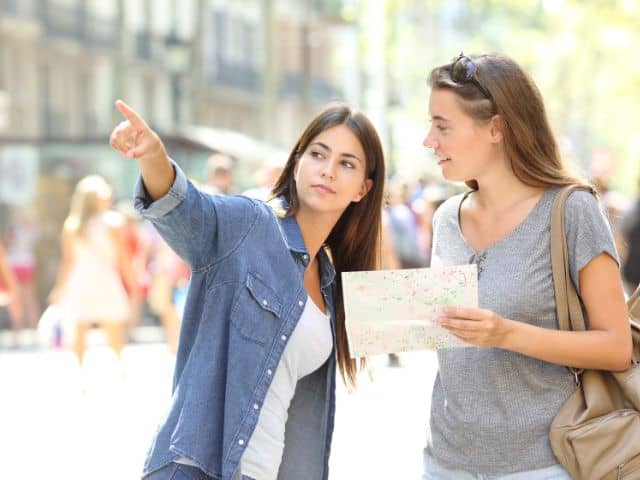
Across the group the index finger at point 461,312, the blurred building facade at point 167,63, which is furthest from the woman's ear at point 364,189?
the blurred building facade at point 167,63

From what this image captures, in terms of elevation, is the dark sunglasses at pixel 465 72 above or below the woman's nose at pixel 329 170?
above

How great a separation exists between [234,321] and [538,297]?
2.63ft

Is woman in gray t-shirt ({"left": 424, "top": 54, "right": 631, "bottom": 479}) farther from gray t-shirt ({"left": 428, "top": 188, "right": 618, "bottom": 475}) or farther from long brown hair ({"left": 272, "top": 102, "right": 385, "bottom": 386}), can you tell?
long brown hair ({"left": 272, "top": 102, "right": 385, "bottom": 386})

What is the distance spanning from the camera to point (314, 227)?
14.0 ft

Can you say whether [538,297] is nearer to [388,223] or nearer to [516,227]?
[516,227]

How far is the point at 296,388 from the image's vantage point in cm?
419

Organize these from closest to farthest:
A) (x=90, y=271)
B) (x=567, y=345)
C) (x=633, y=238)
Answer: (x=567, y=345), (x=633, y=238), (x=90, y=271)

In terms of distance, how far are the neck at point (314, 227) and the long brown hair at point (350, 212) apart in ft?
0.12

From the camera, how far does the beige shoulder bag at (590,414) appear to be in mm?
3678

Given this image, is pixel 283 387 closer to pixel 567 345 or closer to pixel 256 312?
pixel 256 312

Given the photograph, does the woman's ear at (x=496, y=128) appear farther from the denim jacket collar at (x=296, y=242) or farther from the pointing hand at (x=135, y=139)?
the pointing hand at (x=135, y=139)

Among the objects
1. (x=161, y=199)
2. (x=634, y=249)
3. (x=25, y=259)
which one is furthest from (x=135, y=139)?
(x=25, y=259)

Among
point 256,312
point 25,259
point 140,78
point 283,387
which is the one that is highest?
point 256,312

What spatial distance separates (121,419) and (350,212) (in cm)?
617
